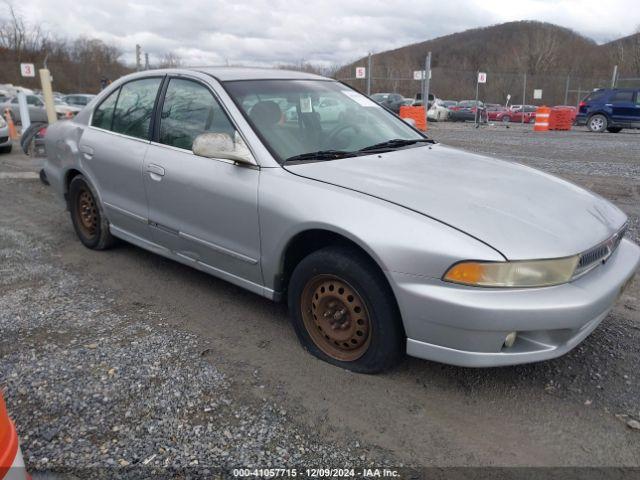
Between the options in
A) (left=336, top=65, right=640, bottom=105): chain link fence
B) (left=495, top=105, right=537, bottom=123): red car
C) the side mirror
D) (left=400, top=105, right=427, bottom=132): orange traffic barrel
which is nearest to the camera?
the side mirror

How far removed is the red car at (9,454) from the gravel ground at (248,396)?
47cm

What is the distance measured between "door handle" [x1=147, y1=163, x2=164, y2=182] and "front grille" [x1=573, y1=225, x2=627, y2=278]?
2.65 metres

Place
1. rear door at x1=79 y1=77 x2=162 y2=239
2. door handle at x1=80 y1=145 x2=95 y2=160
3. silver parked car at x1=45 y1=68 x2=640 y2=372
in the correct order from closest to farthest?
silver parked car at x1=45 y1=68 x2=640 y2=372
rear door at x1=79 y1=77 x2=162 y2=239
door handle at x1=80 y1=145 x2=95 y2=160

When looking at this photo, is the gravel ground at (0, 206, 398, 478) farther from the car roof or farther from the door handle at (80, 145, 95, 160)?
the car roof

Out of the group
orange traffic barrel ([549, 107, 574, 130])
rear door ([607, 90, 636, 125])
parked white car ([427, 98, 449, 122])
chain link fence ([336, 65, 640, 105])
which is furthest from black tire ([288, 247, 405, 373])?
chain link fence ([336, 65, 640, 105])

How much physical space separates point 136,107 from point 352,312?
101 inches

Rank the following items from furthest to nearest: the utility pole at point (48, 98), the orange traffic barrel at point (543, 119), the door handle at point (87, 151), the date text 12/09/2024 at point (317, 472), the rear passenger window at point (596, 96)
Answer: the orange traffic barrel at point (543, 119) → the rear passenger window at point (596, 96) → the utility pole at point (48, 98) → the door handle at point (87, 151) → the date text 12/09/2024 at point (317, 472)

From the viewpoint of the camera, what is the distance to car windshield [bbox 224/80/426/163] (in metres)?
3.30

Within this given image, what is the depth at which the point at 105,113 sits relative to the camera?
4.50 metres

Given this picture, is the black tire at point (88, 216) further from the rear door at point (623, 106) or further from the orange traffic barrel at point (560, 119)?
the orange traffic barrel at point (560, 119)

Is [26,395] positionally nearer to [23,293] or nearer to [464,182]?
[23,293]

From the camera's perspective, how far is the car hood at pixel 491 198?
2.44m

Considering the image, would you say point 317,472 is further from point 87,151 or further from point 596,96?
point 596,96

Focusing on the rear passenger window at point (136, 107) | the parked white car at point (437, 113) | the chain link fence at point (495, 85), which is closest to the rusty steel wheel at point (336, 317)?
the rear passenger window at point (136, 107)
